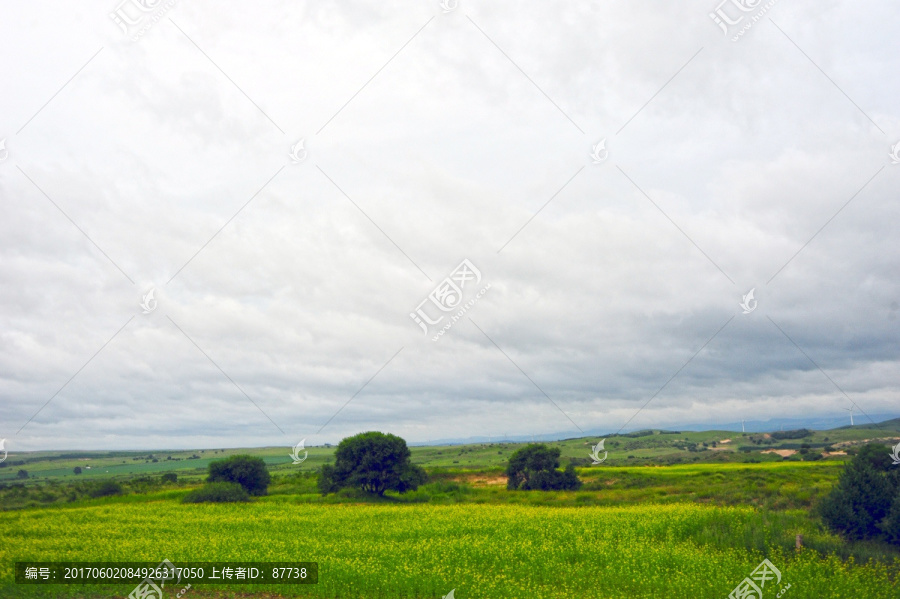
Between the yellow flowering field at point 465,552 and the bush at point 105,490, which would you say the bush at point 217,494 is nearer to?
the yellow flowering field at point 465,552

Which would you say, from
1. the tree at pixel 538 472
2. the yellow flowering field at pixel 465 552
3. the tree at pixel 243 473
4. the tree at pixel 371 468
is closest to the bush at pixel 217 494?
the tree at pixel 243 473

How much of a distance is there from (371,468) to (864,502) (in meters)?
36.8

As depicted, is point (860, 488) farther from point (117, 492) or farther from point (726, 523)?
point (117, 492)

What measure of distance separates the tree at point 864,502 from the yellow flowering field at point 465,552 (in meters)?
3.67

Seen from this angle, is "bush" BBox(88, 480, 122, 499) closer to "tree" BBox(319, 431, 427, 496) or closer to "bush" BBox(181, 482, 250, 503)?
"bush" BBox(181, 482, 250, 503)

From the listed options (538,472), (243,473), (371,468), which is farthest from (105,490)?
(538,472)

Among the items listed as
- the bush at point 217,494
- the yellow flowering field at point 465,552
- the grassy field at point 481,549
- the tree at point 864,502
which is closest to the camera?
the yellow flowering field at point 465,552

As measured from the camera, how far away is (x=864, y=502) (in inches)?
893

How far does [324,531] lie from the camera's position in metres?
27.7

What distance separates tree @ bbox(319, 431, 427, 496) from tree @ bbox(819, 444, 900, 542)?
3426cm

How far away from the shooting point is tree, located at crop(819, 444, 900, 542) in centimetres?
2214

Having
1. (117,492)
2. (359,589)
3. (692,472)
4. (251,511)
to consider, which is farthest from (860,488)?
(117,492)

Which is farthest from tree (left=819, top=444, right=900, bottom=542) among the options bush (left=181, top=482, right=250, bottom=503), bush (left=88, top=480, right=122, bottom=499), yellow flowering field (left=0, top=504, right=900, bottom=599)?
bush (left=88, top=480, right=122, bottom=499)

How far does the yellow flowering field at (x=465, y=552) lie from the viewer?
1709cm
